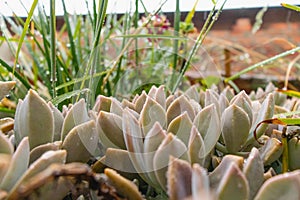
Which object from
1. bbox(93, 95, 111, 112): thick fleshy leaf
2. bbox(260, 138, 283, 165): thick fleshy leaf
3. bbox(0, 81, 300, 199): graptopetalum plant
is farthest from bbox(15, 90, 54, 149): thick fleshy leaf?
bbox(260, 138, 283, 165): thick fleshy leaf

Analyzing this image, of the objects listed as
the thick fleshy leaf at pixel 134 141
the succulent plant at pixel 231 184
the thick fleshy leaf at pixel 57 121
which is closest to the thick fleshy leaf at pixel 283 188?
the succulent plant at pixel 231 184

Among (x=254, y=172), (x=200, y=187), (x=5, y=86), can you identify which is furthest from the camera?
(x=5, y=86)

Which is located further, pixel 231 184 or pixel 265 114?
pixel 265 114

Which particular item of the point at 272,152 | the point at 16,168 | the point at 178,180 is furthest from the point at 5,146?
the point at 272,152

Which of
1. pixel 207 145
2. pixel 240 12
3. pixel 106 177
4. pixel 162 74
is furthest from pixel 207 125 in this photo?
pixel 240 12

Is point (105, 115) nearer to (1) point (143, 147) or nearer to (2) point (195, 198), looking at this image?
(1) point (143, 147)

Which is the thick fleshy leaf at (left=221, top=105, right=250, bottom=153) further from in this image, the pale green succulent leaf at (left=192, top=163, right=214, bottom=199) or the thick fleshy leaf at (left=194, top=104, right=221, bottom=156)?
the pale green succulent leaf at (left=192, top=163, right=214, bottom=199)

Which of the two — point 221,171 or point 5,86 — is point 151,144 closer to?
point 221,171
